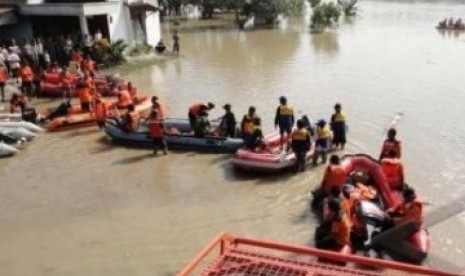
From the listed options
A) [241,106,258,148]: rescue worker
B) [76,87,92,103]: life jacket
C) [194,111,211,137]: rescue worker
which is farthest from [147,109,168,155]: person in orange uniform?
[76,87,92,103]: life jacket

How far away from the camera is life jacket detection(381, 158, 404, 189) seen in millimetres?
10586

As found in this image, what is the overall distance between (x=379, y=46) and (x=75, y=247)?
25.3 meters

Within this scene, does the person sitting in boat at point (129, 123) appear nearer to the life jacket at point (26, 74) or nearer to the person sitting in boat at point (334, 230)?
the life jacket at point (26, 74)

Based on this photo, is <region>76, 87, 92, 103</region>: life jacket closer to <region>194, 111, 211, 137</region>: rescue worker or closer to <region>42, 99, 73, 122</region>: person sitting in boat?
<region>42, 99, 73, 122</region>: person sitting in boat

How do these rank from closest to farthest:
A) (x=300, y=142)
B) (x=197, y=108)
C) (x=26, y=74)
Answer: (x=300, y=142), (x=197, y=108), (x=26, y=74)

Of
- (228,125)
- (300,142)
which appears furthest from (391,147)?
(228,125)

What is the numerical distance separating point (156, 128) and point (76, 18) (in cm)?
1599

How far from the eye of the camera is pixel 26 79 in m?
19.9

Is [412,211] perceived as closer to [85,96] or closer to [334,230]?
[334,230]

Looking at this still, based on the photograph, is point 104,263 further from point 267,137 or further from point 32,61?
point 32,61

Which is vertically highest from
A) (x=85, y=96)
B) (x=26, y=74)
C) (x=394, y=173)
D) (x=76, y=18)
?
(x=76, y=18)

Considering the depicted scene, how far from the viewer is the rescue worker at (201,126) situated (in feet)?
47.3

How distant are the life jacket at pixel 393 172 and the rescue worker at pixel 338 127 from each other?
2893mm

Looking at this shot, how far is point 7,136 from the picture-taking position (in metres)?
15.3
